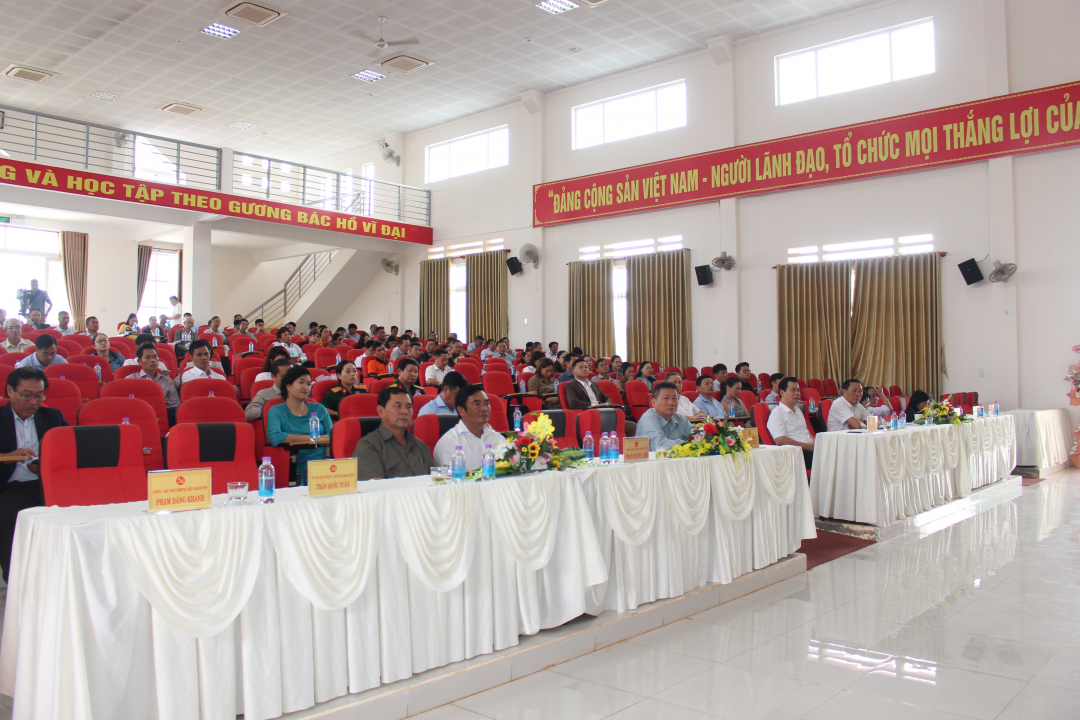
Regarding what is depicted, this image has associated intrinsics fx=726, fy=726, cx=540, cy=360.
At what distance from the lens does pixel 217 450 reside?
364 cm

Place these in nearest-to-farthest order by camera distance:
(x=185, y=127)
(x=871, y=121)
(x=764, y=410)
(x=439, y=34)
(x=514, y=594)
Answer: (x=514, y=594) → (x=764, y=410) → (x=871, y=121) → (x=439, y=34) → (x=185, y=127)

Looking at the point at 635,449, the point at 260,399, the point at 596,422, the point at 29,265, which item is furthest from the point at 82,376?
the point at 29,265

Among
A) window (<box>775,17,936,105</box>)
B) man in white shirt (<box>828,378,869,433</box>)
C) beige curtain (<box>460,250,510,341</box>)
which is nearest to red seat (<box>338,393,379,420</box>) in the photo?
man in white shirt (<box>828,378,869,433</box>)

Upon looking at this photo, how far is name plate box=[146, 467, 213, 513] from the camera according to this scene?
2312 millimetres

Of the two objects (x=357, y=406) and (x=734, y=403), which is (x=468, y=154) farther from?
(x=357, y=406)

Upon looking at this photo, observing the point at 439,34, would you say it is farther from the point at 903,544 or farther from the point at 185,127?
the point at 903,544

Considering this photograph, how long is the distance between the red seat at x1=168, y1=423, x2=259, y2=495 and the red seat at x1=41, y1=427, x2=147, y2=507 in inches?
6.7

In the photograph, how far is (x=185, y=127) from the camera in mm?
16094

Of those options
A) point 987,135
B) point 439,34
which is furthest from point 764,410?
point 439,34

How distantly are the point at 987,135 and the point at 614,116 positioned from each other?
20.1 feet

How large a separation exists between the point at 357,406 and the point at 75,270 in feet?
45.3

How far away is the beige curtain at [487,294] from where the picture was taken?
1498 centimetres

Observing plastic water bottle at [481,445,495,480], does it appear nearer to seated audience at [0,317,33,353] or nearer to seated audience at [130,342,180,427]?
seated audience at [130,342,180,427]

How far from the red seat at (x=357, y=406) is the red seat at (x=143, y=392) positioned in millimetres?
1393
